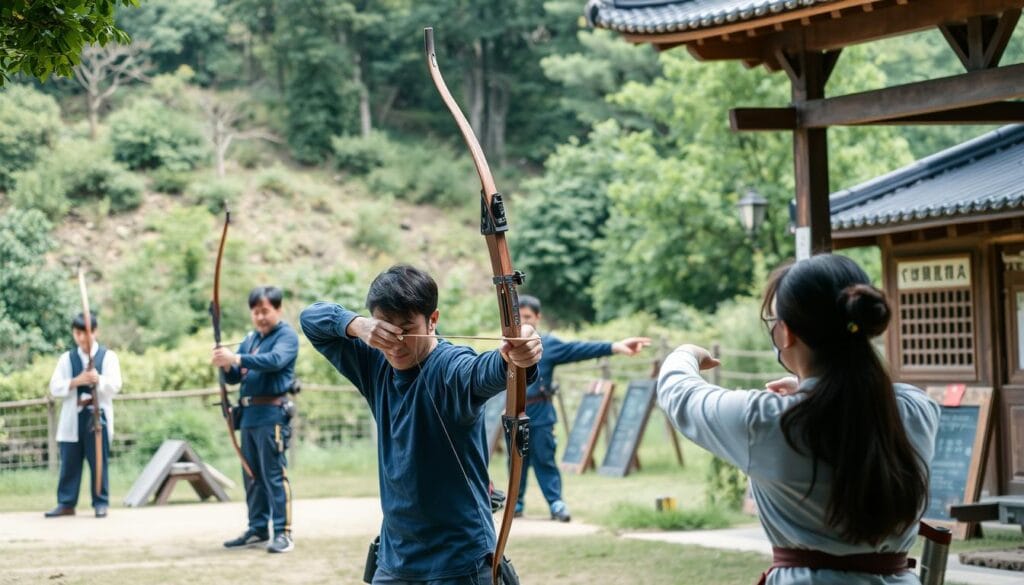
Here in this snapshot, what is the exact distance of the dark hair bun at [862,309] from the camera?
2.44 m

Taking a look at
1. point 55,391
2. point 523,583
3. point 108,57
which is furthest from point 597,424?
point 108,57

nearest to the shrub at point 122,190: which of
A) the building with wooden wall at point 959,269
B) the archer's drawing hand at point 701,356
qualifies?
the building with wooden wall at point 959,269

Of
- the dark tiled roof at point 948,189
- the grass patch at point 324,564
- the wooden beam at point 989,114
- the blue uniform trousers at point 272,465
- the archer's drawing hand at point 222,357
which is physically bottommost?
the grass patch at point 324,564

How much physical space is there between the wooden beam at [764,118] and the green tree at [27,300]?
1138cm

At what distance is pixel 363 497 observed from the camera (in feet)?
40.8

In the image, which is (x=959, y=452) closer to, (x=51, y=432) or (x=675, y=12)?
(x=675, y=12)

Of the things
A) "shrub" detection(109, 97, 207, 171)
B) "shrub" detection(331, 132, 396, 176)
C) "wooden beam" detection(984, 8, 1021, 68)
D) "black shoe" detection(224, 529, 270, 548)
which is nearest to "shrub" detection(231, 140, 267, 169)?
"shrub" detection(109, 97, 207, 171)

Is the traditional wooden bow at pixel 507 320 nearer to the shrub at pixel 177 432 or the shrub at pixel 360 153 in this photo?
the shrub at pixel 177 432

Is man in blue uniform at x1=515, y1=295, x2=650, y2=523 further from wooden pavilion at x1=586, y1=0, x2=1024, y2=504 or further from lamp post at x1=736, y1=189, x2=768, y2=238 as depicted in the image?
lamp post at x1=736, y1=189, x2=768, y2=238

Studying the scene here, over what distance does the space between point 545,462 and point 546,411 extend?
424mm

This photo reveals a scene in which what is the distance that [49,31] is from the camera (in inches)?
208

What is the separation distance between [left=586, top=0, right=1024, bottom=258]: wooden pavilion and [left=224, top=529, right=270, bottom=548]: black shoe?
4231 millimetres

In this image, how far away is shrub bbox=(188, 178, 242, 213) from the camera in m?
29.5

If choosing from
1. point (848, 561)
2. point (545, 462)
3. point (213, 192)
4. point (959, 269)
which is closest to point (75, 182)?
point (213, 192)
